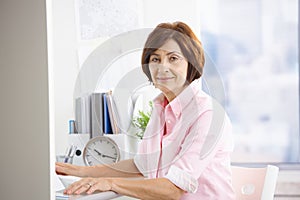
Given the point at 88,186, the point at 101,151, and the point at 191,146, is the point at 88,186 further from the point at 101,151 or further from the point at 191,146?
the point at 101,151

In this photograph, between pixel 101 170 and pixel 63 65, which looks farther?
pixel 63 65

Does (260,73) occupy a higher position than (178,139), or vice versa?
(260,73)

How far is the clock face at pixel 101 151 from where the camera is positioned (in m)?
1.56

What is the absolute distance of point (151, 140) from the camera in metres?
1.26

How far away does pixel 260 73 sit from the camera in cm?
197

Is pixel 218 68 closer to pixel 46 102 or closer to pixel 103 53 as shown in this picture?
pixel 103 53

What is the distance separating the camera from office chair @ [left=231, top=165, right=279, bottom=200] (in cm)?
120

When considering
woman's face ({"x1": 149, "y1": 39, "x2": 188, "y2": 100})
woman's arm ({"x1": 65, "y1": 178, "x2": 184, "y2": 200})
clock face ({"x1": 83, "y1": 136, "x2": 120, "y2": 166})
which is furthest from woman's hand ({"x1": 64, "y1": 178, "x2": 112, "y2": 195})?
clock face ({"x1": 83, "y1": 136, "x2": 120, "y2": 166})

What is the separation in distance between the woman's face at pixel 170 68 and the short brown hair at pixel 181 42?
0.5 inches

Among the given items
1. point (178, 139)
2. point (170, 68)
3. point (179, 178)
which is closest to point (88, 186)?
point (179, 178)

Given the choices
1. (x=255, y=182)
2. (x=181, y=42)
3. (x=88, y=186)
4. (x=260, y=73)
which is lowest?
(x=255, y=182)

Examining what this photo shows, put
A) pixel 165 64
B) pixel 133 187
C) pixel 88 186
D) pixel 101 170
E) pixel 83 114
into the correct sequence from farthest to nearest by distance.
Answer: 1. pixel 83 114
2. pixel 165 64
3. pixel 101 170
4. pixel 133 187
5. pixel 88 186

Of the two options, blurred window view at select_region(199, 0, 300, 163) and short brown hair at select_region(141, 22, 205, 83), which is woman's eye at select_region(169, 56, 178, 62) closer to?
short brown hair at select_region(141, 22, 205, 83)

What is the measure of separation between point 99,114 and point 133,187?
27.7 inches
